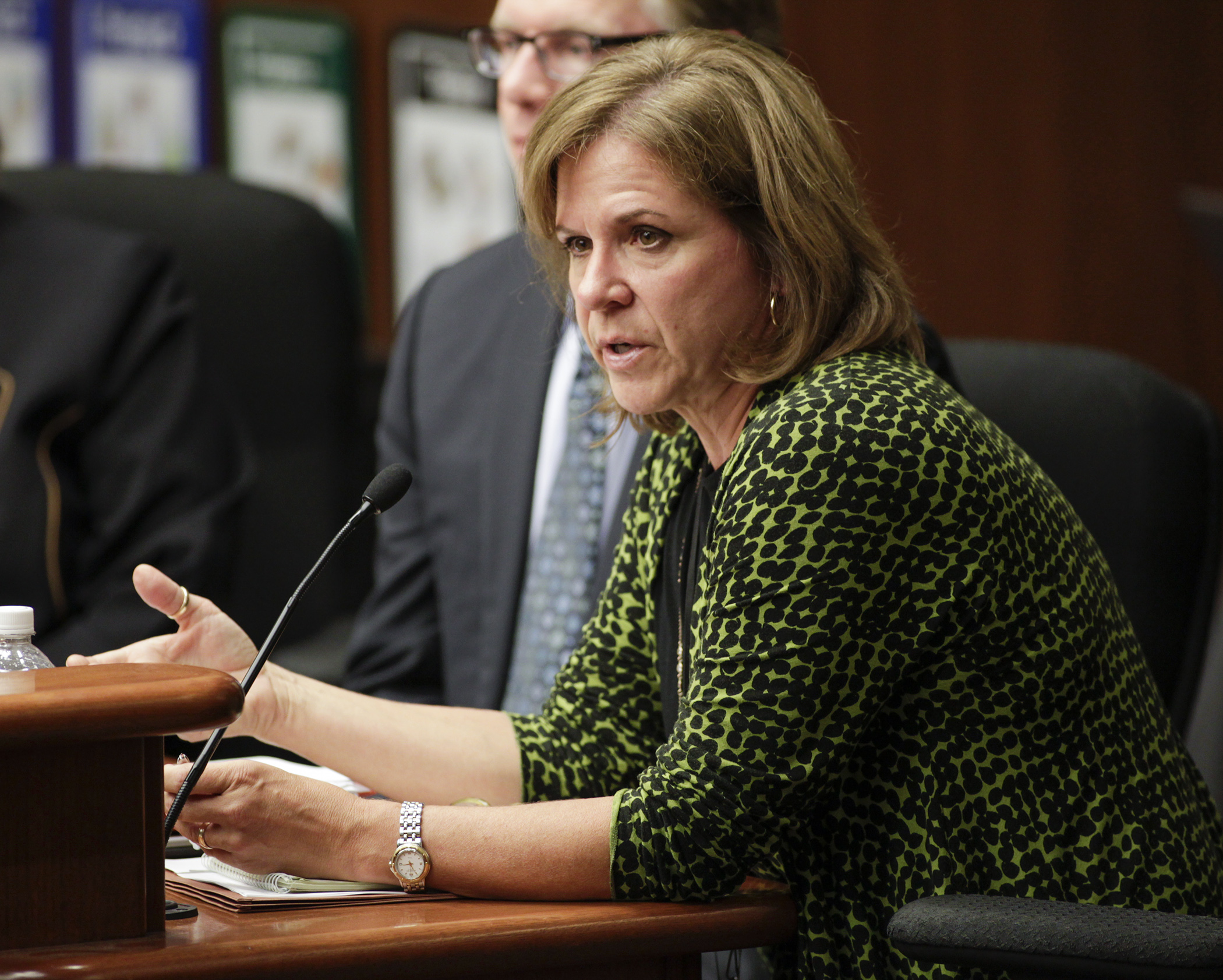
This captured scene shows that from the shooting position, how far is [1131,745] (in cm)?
120

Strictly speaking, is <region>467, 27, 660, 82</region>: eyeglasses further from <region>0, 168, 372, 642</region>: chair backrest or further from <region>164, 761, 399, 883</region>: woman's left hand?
<region>164, 761, 399, 883</region>: woman's left hand

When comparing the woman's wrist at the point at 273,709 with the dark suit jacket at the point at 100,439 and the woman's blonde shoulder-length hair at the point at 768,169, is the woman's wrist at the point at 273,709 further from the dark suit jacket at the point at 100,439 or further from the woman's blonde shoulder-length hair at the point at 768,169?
the dark suit jacket at the point at 100,439

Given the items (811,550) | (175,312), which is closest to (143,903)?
(811,550)

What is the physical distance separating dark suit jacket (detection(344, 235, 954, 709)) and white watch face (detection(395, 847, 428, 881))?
30.1 inches

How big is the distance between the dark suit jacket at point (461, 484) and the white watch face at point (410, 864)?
764mm

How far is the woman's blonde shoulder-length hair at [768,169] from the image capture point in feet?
4.11

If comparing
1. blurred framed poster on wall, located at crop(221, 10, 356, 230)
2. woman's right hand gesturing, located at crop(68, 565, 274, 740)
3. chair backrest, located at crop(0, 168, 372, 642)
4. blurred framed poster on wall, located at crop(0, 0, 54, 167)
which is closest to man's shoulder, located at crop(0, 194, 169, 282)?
chair backrest, located at crop(0, 168, 372, 642)

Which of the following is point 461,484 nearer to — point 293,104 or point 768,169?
point 768,169

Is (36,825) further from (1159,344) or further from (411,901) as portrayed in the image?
(1159,344)

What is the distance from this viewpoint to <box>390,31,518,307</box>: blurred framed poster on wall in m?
3.11

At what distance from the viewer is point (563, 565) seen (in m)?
1.84

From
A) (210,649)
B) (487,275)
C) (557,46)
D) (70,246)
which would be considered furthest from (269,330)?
(210,649)

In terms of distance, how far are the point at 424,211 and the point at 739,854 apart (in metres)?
2.25

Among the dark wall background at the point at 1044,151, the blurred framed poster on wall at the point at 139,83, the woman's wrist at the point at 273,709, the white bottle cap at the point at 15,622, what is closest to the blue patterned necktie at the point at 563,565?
the woman's wrist at the point at 273,709
